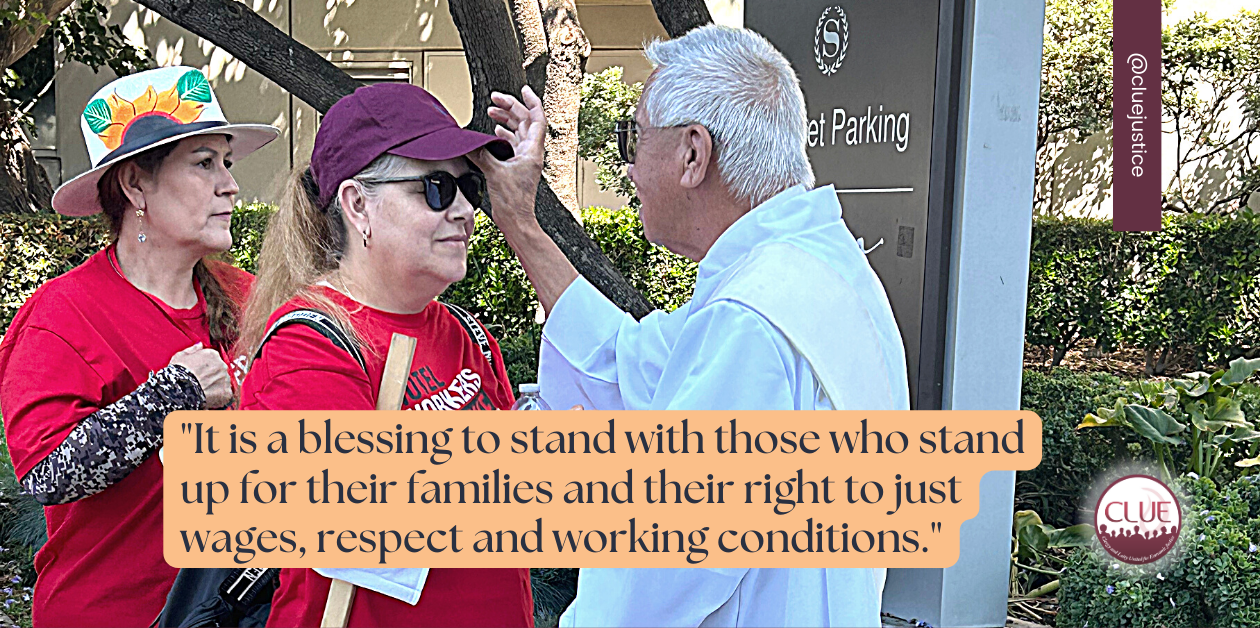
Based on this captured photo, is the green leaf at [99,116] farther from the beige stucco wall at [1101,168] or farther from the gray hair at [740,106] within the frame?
the beige stucco wall at [1101,168]

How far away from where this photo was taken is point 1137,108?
162 inches

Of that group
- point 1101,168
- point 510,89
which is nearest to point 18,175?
point 510,89

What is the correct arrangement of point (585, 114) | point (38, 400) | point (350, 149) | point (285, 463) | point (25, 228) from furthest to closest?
point (585, 114), point (25, 228), point (38, 400), point (350, 149), point (285, 463)

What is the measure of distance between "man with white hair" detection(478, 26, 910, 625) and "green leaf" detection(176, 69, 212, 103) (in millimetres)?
756

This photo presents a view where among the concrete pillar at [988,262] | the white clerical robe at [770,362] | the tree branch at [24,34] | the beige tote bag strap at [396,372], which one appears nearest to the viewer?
the white clerical robe at [770,362]

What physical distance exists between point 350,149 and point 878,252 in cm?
297

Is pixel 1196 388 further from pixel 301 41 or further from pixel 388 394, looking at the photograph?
pixel 301 41

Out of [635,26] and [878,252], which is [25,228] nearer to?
[635,26]

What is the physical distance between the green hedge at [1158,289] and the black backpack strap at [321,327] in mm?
9149

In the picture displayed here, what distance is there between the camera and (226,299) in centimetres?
262

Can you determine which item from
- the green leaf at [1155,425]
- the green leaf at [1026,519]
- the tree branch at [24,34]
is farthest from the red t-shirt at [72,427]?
the tree branch at [24,34]

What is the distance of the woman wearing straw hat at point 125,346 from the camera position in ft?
7.16

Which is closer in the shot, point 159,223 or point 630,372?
point 630,372

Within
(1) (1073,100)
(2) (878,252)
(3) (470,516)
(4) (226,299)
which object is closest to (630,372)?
(3) (470,516)
